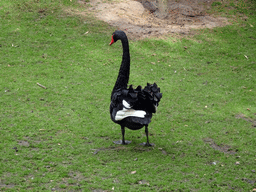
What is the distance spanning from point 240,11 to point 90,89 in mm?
10817

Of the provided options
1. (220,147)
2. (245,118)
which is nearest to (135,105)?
(220,147)

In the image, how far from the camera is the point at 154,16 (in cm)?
1571

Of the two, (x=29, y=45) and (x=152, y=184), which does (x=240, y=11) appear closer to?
(x=29, y=45)

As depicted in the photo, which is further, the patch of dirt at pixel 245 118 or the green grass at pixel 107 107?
the patch of dirt at pixel 245 118

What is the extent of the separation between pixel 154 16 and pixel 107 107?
8.35 meters

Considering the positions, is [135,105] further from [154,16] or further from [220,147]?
[154,16]

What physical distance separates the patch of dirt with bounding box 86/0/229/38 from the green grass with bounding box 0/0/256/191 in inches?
28.3

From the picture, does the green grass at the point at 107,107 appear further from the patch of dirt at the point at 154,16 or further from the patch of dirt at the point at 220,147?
the patch of dirt at the point at 154,16

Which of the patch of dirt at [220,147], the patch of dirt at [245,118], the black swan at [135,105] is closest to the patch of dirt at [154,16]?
the patch of dirt at [245,118]

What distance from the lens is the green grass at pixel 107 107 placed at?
5957 mm

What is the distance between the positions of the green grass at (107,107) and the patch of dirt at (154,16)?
28.3 inches

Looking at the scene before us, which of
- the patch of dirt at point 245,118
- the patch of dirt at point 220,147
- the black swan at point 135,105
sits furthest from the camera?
the patch of dirt at point 245,118

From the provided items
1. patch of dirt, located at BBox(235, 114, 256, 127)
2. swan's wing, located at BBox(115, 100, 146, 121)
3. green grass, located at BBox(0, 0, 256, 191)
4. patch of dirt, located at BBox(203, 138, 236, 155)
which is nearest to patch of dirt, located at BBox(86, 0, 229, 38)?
green grass, located at BBox(0, 0, 256, 191)

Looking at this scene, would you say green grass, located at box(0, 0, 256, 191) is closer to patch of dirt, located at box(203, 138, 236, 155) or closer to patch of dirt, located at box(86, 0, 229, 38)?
patch of dirt, located at box(203, 138, 236, 155)
